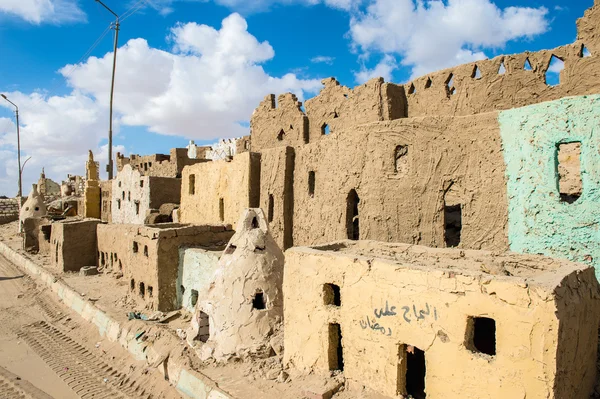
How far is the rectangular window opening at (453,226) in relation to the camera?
10.7 m

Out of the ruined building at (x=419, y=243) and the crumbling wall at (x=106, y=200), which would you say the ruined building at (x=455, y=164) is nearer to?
the ruined building at (x=419, y=243)

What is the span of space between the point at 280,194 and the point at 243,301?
167 inches

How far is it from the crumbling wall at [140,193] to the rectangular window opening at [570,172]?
660 inches

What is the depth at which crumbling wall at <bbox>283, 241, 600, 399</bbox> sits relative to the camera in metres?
4.94

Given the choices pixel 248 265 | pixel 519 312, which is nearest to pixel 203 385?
pixel 248 265

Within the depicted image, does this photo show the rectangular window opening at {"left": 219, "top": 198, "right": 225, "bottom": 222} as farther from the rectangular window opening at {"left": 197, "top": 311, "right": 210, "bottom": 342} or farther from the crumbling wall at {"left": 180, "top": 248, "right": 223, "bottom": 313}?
the rectangular window opening at {"left": 197, "top": 311, "right": 210, "bottom": 342}

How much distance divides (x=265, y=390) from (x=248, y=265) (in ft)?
8.72

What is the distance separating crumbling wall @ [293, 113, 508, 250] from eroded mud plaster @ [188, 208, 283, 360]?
2240 millimetres

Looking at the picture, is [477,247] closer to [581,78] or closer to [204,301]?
[581,78]

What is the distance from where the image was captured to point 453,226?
453 inches

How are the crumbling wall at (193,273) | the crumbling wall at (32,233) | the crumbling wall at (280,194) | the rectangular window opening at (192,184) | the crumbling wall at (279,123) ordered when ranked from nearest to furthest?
the crumbling wall at (193,273) → the crumbling wall at (280,194) → the crumbling wall at (279,123) → the rectangular window opening at (192,184) → the crumbling wall at (32,233)

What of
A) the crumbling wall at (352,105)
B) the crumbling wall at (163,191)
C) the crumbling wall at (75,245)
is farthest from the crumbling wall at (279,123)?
the crumbling wall at (75,245)

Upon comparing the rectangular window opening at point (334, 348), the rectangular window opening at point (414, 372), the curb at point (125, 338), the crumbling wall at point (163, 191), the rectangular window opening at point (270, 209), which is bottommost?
the curb at point (125, 338)

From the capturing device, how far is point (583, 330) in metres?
5.49
